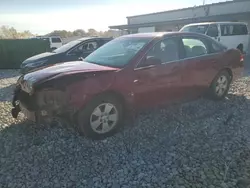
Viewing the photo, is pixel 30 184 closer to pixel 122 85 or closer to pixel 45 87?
pixel 45 87

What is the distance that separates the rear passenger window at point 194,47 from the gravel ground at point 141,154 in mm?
1184

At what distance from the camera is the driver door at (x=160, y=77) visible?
418cm

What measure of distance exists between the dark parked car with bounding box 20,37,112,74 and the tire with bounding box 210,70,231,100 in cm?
475

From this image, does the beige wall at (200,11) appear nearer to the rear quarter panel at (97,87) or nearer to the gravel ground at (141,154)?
the gravel ground at (141,154)

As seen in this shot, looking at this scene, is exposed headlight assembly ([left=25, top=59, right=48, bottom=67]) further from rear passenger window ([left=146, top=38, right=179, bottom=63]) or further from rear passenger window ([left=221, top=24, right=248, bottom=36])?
rear passenger window ([left=221, top=24, right=248, bottom=36])

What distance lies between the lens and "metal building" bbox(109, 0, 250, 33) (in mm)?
19281

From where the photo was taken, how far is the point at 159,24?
2481 cm

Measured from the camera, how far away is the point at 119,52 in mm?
4574

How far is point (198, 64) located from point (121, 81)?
1931mm

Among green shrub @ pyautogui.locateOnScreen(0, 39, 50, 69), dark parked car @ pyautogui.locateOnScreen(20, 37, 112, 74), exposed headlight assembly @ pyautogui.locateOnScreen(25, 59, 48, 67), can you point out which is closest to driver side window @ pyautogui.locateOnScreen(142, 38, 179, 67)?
dark parked car @ pyautogui.locateOnScreen(20, 37, 112, 74)

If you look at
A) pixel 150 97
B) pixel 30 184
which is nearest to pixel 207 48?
pixel 150 97

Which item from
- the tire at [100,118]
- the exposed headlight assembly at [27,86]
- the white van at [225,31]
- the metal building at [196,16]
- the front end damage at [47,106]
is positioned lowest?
the tire at [100,118]

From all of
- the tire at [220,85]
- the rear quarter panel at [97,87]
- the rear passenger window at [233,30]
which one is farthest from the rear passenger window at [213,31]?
the rear quarter panel at [97,87]

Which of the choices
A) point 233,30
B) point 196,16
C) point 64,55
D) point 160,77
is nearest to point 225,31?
point 233,30
